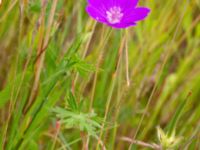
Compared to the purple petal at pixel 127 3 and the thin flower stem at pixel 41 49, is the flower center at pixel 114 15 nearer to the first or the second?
the purple petal at pixel 127 3

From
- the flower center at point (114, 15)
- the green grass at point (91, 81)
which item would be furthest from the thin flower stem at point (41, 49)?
the flower center at point (114, 15)

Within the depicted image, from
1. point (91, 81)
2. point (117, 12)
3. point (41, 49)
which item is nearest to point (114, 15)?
point (117, 12)

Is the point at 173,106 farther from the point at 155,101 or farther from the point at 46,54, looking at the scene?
the point at 46,54

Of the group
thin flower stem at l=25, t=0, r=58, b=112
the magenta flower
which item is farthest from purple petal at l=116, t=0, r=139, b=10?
thin flower stem at l=25, t=0, r=58, b=112

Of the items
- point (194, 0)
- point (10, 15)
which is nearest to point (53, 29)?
point (10, 15)

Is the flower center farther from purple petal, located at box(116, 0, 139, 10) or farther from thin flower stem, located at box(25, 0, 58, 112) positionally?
thin flower stem, located at box(25, 0, 58, 112)
